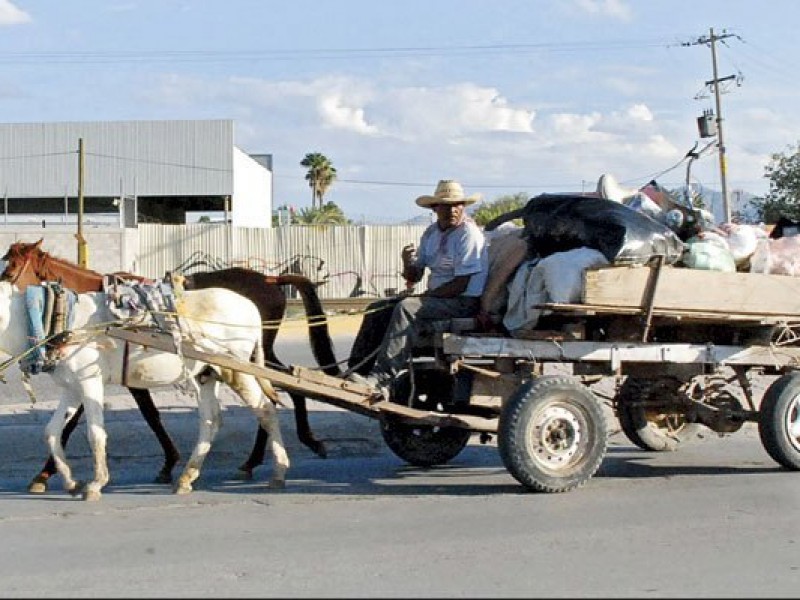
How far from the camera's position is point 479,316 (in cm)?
863

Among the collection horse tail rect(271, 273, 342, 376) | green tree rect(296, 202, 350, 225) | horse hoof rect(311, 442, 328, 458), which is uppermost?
green tree rect(296, 202, 350, 225)

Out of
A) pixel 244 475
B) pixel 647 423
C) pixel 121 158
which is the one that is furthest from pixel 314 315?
pixel 121 158

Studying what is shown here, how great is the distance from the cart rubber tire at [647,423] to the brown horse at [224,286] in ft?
8.09

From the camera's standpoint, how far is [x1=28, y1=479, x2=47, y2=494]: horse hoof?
8.09 meters

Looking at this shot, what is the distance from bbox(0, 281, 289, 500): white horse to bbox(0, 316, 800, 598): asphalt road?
0.34 metres

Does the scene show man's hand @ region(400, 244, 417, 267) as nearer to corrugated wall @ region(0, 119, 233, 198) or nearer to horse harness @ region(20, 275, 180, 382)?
horse harness @ region(20, 275, 180, 382)

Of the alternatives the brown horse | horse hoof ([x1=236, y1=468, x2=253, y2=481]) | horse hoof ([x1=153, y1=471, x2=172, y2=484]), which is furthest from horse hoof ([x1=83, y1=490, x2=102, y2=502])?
horse hoof ([x1=236, y1=468, x2=253, y2=481])

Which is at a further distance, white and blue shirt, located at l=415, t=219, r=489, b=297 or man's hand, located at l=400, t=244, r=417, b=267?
man's hand, located at l=400, t=244, r=417, b=267

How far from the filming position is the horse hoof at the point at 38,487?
26.6 ft

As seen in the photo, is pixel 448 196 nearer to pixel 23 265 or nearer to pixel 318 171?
pixel 23 265

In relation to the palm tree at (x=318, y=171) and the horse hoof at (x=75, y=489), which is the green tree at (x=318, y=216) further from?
the horse hoof at (x=75, y=489)

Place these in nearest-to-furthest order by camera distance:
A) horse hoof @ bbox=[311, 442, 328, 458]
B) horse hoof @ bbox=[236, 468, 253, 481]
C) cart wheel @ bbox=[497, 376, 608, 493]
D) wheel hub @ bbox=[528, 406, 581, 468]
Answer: cart wheel @ bbox=[497, 376, 608, 493] < wheel hub @ bbox=[528, 406, 581, 468] < horse hoof @ bbox=[236, 468, 253, 481] < horse hoof @ bbox=[311, 442, 328, 458]

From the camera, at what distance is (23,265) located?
27.2 ft

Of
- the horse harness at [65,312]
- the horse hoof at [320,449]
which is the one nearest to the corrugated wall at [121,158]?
the horse hoof at [320,449]
